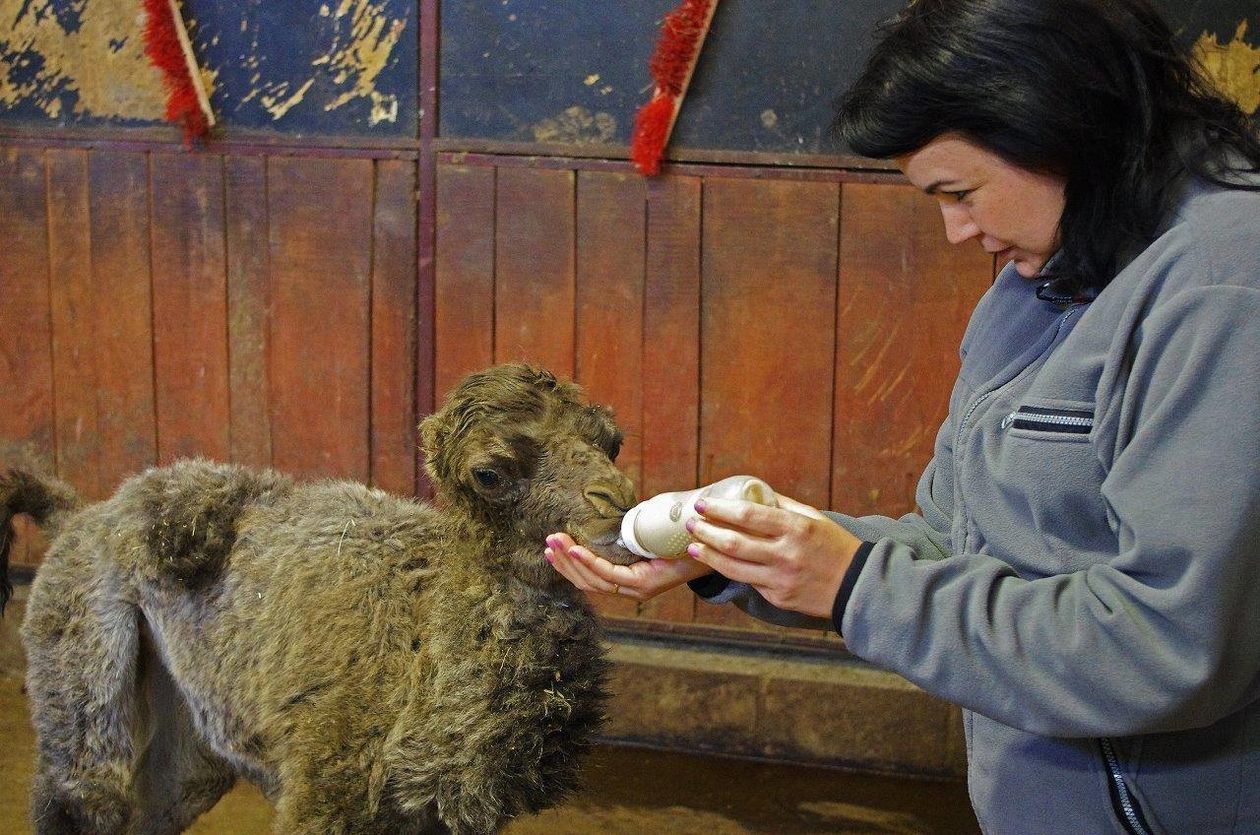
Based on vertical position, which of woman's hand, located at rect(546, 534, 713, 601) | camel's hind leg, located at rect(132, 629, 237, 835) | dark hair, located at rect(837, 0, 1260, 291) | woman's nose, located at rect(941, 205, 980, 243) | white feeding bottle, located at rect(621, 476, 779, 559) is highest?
dark hair, located at rect(837, 0, 1260, 291)

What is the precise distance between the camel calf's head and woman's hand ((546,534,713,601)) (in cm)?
5

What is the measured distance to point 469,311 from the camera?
441 centimetres

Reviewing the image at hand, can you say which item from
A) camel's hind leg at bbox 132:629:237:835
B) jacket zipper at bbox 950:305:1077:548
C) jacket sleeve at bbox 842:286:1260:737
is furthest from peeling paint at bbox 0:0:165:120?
jacket sleeve at bbox 842:286:1260:737

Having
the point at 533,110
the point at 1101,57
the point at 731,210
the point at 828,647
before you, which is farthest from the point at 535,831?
the point at 1101,57

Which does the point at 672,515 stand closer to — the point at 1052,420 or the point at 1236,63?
the point at 1052,420

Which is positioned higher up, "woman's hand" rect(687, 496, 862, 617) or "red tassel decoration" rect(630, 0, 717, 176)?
"red tassel decoration" rect(630, 0, 717, 176)

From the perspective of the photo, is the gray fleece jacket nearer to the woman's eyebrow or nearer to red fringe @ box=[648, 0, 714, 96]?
the woman's eyebrow

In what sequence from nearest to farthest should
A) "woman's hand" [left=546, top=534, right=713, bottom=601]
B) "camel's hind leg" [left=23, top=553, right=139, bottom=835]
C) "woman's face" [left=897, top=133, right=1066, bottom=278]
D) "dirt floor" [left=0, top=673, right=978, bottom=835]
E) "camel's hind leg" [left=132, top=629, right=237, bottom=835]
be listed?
"woman's face" [left=897, top=133, right=1066, bottom=278] → "woman's hand" [left=546, top=534, right=713, bottom=601] → "camel's hind leg" [left=23, top=553, right=139, bottom=835] → "camel's hind leg" [left=132, top=629, right=237, bottom=835] → "dirt floor" [left=0, top=673, right=978, bottom=835]

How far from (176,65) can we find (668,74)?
1.78 metres

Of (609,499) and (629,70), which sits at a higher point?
(629,70)

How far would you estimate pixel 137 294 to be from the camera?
461 centimetres

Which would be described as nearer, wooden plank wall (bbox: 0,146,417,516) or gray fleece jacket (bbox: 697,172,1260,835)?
gray fleece jacket (bbox: 697,172,1260,835)

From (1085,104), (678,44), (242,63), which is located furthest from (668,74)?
(1085,104)

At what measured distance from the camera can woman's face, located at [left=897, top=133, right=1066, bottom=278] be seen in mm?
1577
